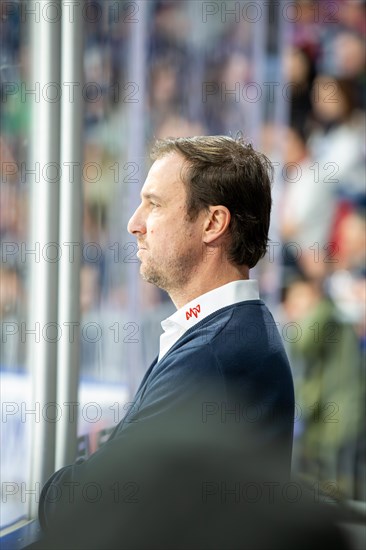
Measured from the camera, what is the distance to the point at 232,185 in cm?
127

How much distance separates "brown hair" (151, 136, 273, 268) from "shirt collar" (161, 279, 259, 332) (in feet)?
0.22

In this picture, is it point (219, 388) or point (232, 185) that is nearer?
point (219, 388)

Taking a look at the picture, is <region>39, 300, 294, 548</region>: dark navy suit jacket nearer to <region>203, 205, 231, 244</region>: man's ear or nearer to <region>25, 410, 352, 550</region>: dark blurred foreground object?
<region>203, 205, 231, 244</region>: man's ear

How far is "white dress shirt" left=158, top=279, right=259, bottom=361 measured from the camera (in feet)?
3.94

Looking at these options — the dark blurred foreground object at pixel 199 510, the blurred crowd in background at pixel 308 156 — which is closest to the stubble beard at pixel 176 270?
the dark blurred foreground object at pixel 199 510

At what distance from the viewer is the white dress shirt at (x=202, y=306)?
120 cm

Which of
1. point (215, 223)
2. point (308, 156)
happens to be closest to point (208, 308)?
point (215, 223)

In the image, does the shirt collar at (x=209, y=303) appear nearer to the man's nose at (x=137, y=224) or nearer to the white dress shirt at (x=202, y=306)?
the white dress shirt at (x=202, y=306)

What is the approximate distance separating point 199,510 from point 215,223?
2.85 feet

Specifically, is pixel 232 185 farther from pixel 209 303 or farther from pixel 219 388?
pixel 219 388

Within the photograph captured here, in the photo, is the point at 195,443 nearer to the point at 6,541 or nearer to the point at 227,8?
the point at 6,541

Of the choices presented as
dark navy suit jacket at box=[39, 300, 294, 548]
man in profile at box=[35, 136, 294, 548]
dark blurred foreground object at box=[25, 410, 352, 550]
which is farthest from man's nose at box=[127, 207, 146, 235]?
dark blurred foreground object at box=[25, 410, 352, 550]

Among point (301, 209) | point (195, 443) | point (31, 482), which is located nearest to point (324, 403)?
point (301, 209)

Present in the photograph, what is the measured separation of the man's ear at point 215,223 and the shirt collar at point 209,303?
8cm
